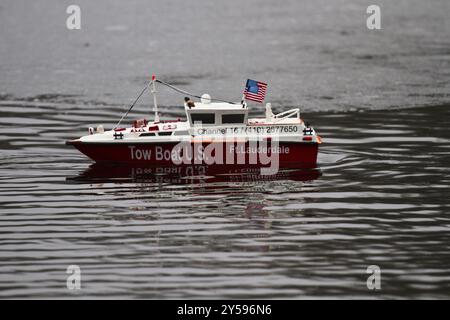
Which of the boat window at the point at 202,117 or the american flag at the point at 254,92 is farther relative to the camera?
the boat window at the point at 202,117

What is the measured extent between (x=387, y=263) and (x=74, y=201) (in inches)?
470

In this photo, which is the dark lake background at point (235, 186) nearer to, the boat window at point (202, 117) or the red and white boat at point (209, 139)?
the red and white boat at point (209, 139)

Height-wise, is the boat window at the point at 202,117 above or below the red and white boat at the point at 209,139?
above

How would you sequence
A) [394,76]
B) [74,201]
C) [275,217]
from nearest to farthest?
[275,217] → [74,201] → [394,76]

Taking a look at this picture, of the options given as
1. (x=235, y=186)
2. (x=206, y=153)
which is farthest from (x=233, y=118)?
(x=235, y=186)

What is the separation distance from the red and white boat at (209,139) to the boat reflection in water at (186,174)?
0.44 m

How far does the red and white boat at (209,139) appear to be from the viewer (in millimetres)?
35250

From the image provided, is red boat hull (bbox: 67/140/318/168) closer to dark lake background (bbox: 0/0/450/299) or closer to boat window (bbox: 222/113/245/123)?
dark lake background (bbox: 0/0/450/299)

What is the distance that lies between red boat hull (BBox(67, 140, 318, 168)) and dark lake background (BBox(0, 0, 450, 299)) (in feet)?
2.54

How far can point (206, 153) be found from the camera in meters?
35.6

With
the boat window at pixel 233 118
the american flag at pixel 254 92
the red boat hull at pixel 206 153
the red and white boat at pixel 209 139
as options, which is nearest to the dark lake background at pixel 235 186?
the red boat hull at pixel 206 153

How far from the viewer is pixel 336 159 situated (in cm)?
3756
